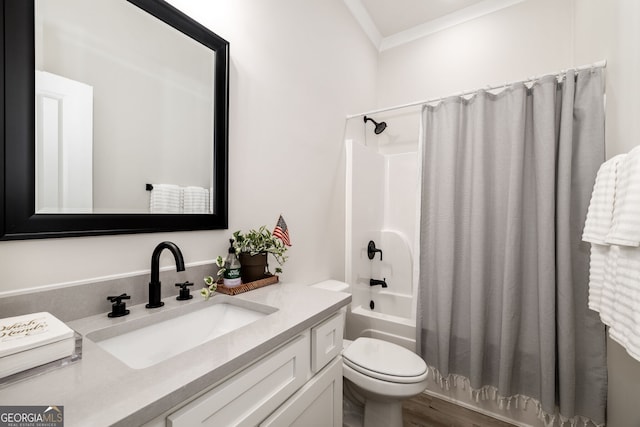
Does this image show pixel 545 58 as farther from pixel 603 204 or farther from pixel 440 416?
pixel 440 416

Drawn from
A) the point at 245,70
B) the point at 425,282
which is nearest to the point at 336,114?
the point at 245,70

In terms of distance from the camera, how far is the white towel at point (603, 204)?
1.05 metres

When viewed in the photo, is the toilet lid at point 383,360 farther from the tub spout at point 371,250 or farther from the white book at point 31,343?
the white book at point 31,343

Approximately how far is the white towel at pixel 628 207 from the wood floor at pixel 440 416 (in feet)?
4.46

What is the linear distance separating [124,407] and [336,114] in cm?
197

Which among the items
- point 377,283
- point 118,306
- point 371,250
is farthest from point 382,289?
point 118,306

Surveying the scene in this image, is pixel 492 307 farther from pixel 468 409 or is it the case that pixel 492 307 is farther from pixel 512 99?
pixel 512 99

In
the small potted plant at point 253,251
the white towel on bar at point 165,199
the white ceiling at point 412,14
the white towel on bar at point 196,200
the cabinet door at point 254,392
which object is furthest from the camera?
the white ceiling at point 412,14

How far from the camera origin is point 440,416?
171 centimetres

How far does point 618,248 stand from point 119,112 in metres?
1.73

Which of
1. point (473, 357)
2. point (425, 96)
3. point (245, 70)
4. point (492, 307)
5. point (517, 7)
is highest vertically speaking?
point (517, 7)

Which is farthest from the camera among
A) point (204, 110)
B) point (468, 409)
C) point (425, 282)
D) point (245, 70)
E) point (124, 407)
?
point (425, 282)

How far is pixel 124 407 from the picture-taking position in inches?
17.5

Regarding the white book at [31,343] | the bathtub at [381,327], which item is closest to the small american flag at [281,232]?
the white book at [31,343]
